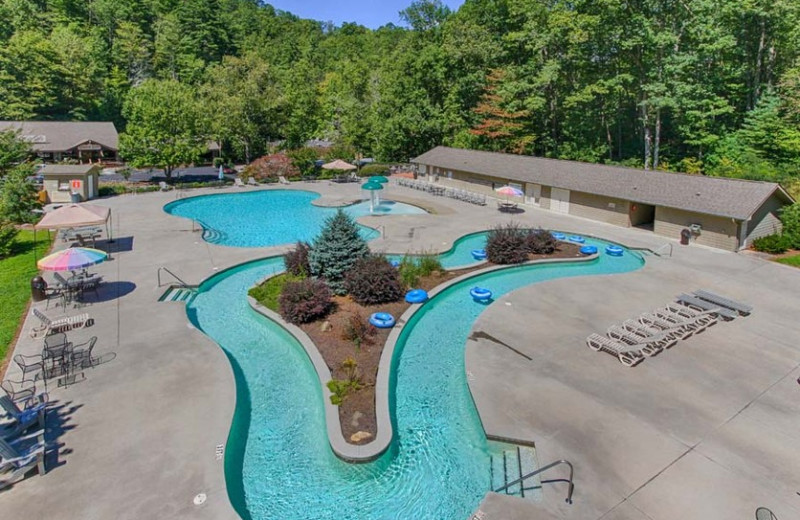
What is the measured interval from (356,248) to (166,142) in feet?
99.7

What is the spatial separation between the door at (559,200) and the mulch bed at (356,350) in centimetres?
1614

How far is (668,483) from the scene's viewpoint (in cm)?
873

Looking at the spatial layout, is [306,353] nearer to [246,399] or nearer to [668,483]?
[246,399]

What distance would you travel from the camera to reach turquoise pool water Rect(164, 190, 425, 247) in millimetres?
26891

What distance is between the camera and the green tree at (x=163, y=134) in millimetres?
38513

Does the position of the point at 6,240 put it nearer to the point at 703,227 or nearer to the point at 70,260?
the point at 70,260

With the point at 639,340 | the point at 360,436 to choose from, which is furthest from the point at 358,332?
the point at 639,340

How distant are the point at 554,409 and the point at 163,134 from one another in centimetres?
4041

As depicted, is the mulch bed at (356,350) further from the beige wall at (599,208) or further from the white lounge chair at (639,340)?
the beige wall at (599,208)

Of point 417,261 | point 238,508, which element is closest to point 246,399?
point 238,508

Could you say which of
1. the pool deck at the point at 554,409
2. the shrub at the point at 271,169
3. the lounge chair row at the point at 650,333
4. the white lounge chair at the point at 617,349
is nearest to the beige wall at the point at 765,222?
the pool deck at the point at 554,409

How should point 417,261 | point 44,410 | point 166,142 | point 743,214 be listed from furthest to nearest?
1. point 166,142
2. point 743,214
3. point 417,261
4. point 44,410

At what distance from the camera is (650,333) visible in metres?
14.5

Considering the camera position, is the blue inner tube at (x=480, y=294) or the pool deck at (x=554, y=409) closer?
the pool deck at (x=554, y=409)
